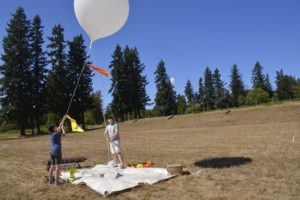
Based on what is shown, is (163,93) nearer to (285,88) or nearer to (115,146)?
(285,88)

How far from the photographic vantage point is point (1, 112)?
123 feet

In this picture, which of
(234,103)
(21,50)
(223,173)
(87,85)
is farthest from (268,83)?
(223,173)

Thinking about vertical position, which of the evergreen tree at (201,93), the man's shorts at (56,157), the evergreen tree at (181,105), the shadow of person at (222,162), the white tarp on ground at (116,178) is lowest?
the shadow of person at (222,162)

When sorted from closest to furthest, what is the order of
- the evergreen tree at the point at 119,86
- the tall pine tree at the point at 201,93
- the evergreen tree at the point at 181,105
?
1. the evergreen tree at the point at 119,86
2. the evergreen tree at the point at 181,105
3. the tall pine tree at the point at 201,93

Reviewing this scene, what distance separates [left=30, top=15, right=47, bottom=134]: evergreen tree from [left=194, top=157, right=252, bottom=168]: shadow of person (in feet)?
108

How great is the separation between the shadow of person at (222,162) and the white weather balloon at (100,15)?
5.20 metres

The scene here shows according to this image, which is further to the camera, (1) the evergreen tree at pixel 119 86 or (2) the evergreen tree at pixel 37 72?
(1) the evergreen tree at pixel 119 86

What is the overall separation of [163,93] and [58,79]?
105 ft

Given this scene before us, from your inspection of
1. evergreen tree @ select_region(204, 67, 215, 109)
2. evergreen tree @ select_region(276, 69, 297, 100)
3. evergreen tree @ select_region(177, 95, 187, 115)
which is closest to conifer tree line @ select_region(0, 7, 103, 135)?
evergreen tree @ select_region(177, 95, 187, 115)

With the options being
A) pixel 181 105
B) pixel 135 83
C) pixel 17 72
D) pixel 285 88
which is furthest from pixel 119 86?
pixel 285 88

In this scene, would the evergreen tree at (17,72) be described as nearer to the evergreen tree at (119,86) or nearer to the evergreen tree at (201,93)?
the evergreen tree at (119,86)

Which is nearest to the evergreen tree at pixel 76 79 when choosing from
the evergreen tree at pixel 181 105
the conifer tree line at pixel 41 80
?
the conifer tree line at pixel 41 80

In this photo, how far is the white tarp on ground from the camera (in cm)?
750

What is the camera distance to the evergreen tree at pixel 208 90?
97.6 metres
